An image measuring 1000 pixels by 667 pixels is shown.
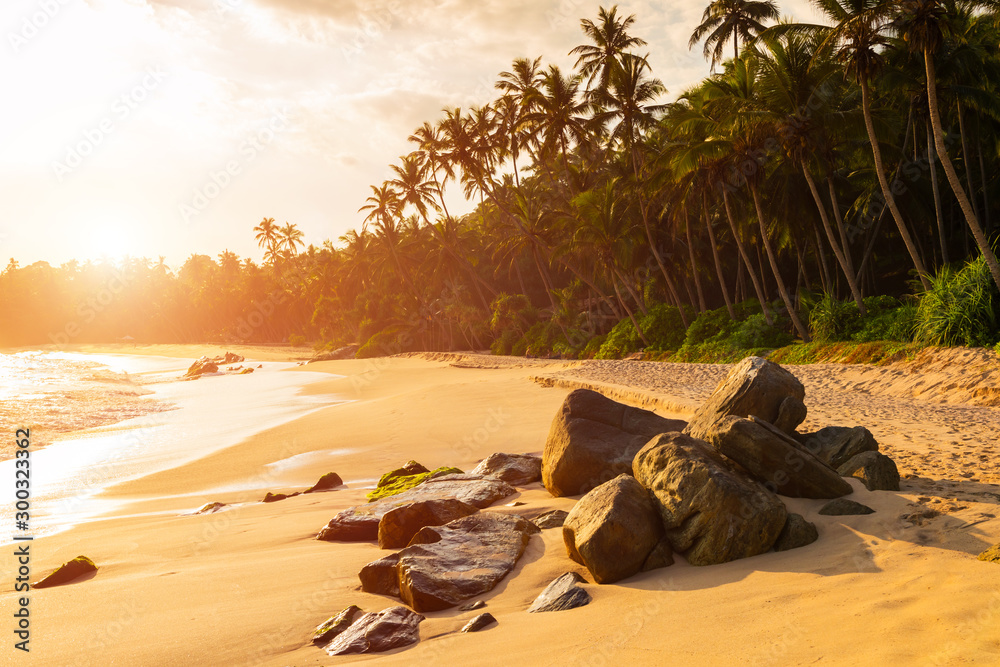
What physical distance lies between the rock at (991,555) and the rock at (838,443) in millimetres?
1983

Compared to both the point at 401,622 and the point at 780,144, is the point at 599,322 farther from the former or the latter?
Answer: the point at 401,622

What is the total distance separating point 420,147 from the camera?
3791 cm

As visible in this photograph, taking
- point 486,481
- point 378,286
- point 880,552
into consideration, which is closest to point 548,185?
point 378,286

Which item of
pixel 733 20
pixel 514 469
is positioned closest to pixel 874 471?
pixel 514 469

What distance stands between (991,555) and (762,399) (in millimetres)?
2866

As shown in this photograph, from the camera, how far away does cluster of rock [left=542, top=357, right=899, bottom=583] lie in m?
4.50

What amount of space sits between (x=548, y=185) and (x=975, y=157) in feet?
78.5

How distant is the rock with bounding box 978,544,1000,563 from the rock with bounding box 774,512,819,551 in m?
A: 1.04

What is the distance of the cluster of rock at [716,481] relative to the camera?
4500 millimetres

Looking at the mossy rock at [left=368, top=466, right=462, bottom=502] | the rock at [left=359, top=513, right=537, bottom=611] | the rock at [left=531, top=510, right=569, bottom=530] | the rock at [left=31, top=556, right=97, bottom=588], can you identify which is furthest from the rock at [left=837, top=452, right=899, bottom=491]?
the rock at [left=31, top=556, right=97, bottom=588]

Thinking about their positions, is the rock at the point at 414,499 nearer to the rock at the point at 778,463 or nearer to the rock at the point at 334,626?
the rock at the point at 334,626

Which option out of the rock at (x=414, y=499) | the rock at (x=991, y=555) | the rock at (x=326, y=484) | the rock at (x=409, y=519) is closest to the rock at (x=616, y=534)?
the rock at (x=409, y=519)

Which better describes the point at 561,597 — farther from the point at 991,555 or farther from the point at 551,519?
the point at 991,555

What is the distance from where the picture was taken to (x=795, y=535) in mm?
4531
